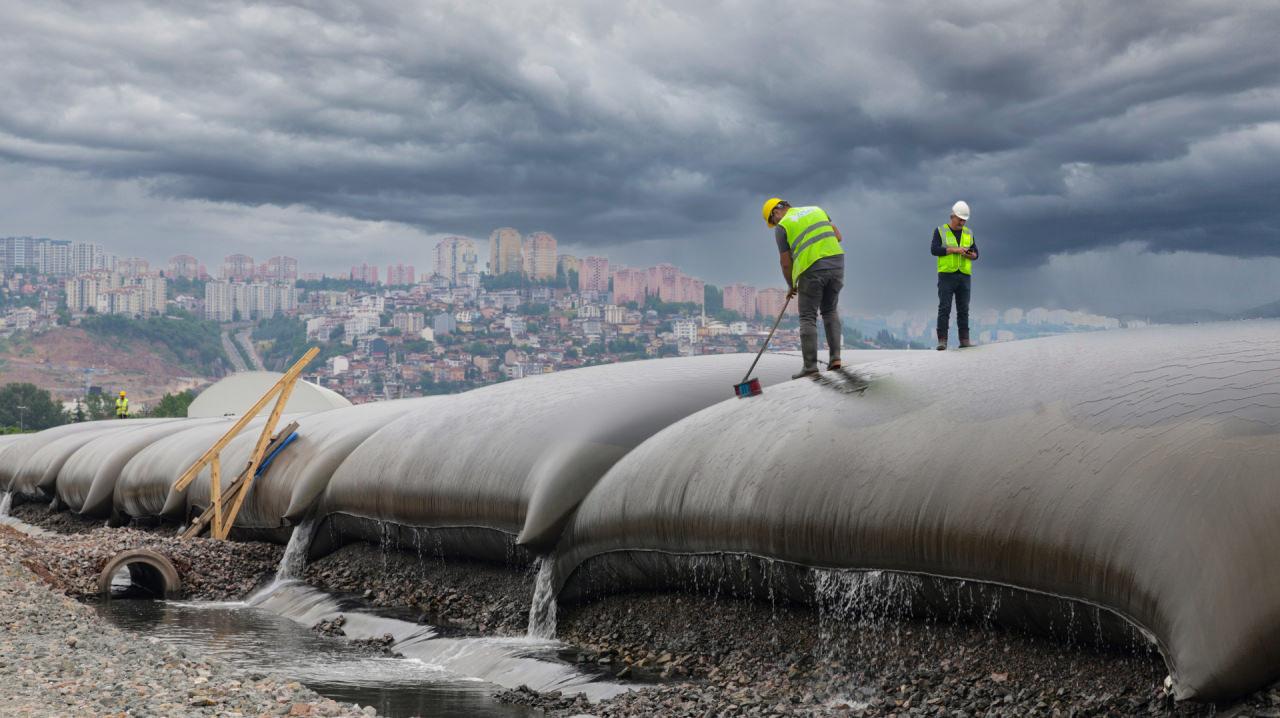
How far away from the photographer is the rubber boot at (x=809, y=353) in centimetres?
1274

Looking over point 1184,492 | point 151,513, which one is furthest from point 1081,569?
point 151,513

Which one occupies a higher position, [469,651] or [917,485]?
[917,485]

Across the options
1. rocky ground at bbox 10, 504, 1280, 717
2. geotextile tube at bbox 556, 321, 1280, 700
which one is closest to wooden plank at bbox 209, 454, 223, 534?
rocky ground at bbox 10, 504, 1280, 717

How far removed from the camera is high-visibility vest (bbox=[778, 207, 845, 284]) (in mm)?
12586

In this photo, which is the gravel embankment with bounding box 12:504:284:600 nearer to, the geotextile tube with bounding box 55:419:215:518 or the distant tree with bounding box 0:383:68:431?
the geotextile tube with bounding box 55:419:215:518

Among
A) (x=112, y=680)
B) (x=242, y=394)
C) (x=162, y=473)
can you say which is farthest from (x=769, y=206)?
(x=242, y=394)

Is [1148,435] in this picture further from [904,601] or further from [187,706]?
[187,706]

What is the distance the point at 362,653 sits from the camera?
12.9m

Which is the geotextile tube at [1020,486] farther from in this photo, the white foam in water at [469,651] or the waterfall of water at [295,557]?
the waterfall of water at [295,557]

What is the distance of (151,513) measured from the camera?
78.6 feet

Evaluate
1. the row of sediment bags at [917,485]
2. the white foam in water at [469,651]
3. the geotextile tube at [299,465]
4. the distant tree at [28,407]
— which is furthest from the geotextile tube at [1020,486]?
the distant tree at [28,407]

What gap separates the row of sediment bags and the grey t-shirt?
104 centimetres

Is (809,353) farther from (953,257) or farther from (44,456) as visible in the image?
(44,456)

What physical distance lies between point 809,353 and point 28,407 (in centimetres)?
11202
